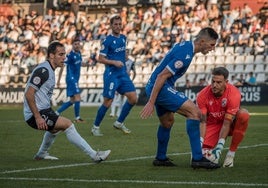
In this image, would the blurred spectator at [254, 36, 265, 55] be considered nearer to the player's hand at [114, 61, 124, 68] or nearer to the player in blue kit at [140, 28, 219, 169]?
the player's hand at [114, 61, 124, 68]

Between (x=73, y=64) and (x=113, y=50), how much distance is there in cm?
573

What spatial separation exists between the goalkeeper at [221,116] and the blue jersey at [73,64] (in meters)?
12.3

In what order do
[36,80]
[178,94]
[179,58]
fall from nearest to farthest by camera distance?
1. [179,58]
2. [178,94]
3. [36,80]

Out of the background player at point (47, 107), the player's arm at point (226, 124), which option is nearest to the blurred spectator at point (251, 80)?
the background player at point (47, 107)

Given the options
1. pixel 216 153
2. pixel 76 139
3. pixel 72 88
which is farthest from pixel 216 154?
pixel 72 88

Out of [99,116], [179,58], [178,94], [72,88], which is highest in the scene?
[179,58]

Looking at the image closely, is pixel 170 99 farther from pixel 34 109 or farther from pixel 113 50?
pixel 113 50

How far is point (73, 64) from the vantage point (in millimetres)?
23797

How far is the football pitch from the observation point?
962 centimetres

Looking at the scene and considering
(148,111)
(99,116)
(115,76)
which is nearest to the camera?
(148,111)

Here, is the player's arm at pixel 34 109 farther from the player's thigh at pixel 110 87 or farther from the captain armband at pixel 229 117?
the player's thigh at pixel 110 87

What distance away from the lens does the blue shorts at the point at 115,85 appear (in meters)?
18.0

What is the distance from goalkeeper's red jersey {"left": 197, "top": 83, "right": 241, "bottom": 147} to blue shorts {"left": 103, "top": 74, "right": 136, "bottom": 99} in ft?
21.1

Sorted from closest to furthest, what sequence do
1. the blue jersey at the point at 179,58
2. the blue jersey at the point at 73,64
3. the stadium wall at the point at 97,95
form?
the blue jersey at the point at 179,58 → the blue jersey at the point at 73,64 → the stadium wall at the point at 97,95
